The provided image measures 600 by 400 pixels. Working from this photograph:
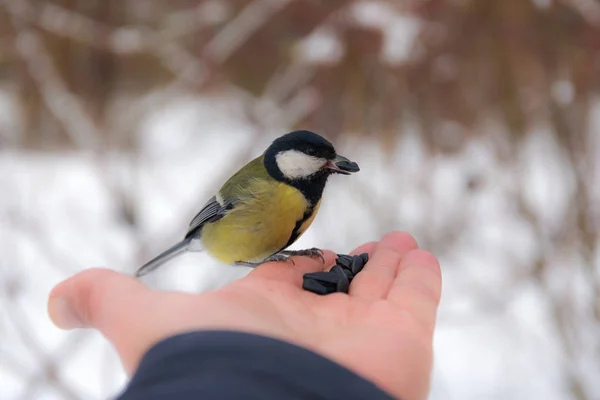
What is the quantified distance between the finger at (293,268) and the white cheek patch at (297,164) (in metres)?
0.19

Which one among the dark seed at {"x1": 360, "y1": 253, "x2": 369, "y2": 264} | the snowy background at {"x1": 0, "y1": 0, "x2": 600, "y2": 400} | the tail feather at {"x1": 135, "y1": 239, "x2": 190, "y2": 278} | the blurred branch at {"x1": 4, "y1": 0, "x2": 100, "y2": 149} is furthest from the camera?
the blurred branch at {"x1": 4, "y1": 0, "x2": 100, "y2": 149}

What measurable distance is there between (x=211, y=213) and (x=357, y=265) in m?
0.42

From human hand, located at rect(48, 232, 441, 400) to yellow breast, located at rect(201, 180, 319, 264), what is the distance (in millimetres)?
201

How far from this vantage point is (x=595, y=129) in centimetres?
208

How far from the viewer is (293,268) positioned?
1148 mm

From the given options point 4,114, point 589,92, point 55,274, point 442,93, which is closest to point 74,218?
point 55,274

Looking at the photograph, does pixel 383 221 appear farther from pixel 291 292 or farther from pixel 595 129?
pixel 291 292

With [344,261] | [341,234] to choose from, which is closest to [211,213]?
[344,261]

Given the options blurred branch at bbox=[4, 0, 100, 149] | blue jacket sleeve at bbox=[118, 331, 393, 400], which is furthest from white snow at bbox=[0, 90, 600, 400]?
blue jacket sleeve at bbox=[118, 331, 393, 400]

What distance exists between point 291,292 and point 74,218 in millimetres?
2122

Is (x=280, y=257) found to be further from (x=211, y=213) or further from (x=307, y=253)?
(x=211, y=213)

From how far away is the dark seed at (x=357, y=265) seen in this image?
3.79 ft

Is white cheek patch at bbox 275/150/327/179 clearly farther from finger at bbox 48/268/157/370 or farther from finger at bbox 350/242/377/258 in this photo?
finger at bbox 48/268/157/370

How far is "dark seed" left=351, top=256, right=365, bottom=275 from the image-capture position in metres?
1.16
